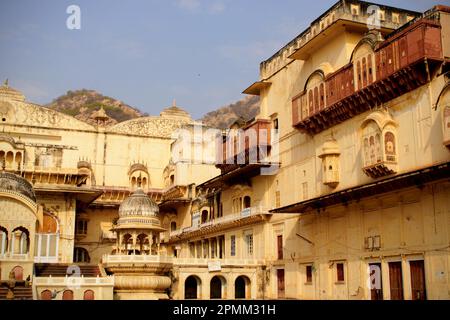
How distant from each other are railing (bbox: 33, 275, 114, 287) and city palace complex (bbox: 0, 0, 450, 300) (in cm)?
8

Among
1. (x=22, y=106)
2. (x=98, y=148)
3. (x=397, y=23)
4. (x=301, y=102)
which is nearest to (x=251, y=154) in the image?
(x=301, y=102)

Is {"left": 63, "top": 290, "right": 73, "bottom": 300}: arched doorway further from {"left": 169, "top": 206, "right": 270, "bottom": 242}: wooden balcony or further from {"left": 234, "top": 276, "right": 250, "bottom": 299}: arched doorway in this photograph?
{"left": 169, "top": 206, "right": 270, "bottom": 242}: wooden balcony

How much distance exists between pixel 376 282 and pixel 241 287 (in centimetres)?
1392

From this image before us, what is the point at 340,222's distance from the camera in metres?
29.1

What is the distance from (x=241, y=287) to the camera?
38.4 metres

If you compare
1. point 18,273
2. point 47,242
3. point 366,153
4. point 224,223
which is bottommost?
point 18,273

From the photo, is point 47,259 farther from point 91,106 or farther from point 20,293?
point 91,106

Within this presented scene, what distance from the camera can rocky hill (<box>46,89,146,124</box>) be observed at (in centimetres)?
10381

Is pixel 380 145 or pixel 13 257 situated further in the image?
pixel 13 257

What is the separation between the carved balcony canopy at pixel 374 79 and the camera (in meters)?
23.0

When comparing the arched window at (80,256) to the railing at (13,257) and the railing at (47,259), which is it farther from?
the railing at (13,257)

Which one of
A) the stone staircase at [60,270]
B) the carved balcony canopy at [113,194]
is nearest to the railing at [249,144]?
the stone staircase at [60,270]

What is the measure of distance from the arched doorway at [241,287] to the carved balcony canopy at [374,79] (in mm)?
11209

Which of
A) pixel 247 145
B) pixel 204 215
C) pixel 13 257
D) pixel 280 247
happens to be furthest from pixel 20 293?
pixel 204 215
